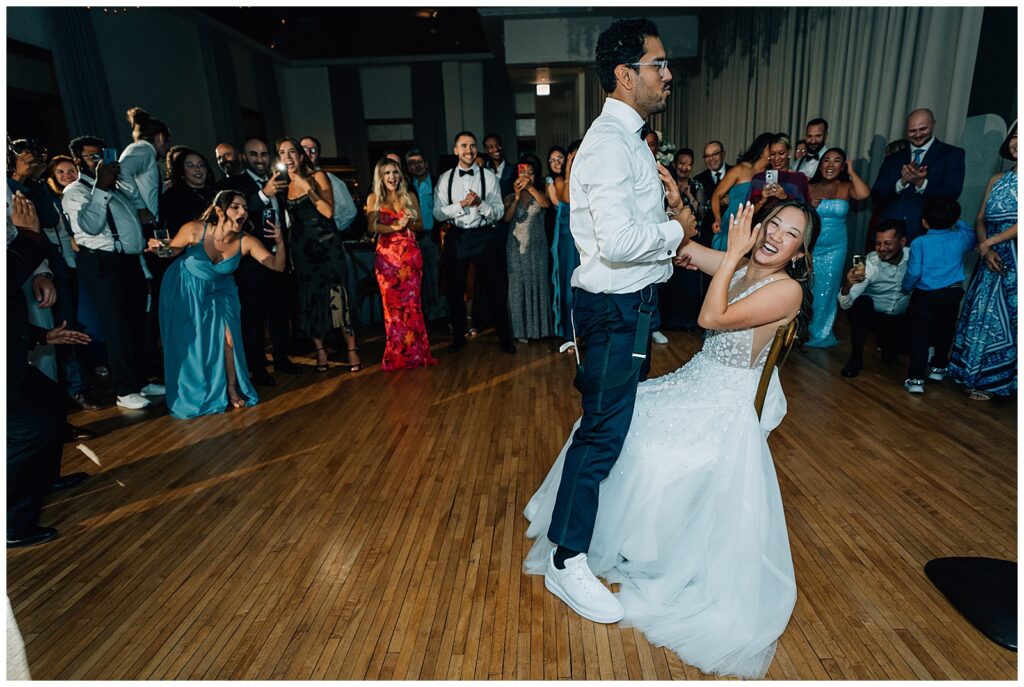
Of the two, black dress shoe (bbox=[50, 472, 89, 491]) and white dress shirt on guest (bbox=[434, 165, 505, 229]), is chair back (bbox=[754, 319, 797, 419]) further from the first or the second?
white dress shirt on guest (bbox=[434, 165, 505, 229])

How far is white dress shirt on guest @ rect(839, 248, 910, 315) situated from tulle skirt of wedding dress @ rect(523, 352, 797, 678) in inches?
100

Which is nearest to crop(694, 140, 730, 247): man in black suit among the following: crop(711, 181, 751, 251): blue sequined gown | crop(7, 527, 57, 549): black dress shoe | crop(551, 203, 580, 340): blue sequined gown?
crop(711, 181, 751, 251): blue sequined gown

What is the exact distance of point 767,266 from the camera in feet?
5.68

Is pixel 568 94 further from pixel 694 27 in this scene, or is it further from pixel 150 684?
pixel 150 684

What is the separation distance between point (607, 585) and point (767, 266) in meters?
1.13

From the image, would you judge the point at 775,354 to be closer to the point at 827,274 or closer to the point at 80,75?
the point at 827,274

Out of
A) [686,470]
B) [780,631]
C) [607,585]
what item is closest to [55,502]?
[607,585]

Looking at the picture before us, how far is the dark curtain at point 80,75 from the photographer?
6.21m

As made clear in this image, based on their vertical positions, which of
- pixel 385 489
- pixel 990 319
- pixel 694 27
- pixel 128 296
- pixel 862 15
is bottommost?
pixel 385 489

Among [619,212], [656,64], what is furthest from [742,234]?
[656,64]

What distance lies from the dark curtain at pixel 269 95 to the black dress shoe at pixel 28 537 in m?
10.3

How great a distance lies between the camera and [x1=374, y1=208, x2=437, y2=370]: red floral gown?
412 cm

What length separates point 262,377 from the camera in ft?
13.2

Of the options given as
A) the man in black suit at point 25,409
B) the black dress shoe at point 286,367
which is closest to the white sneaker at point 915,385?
the black dress shoe at point 286,367
